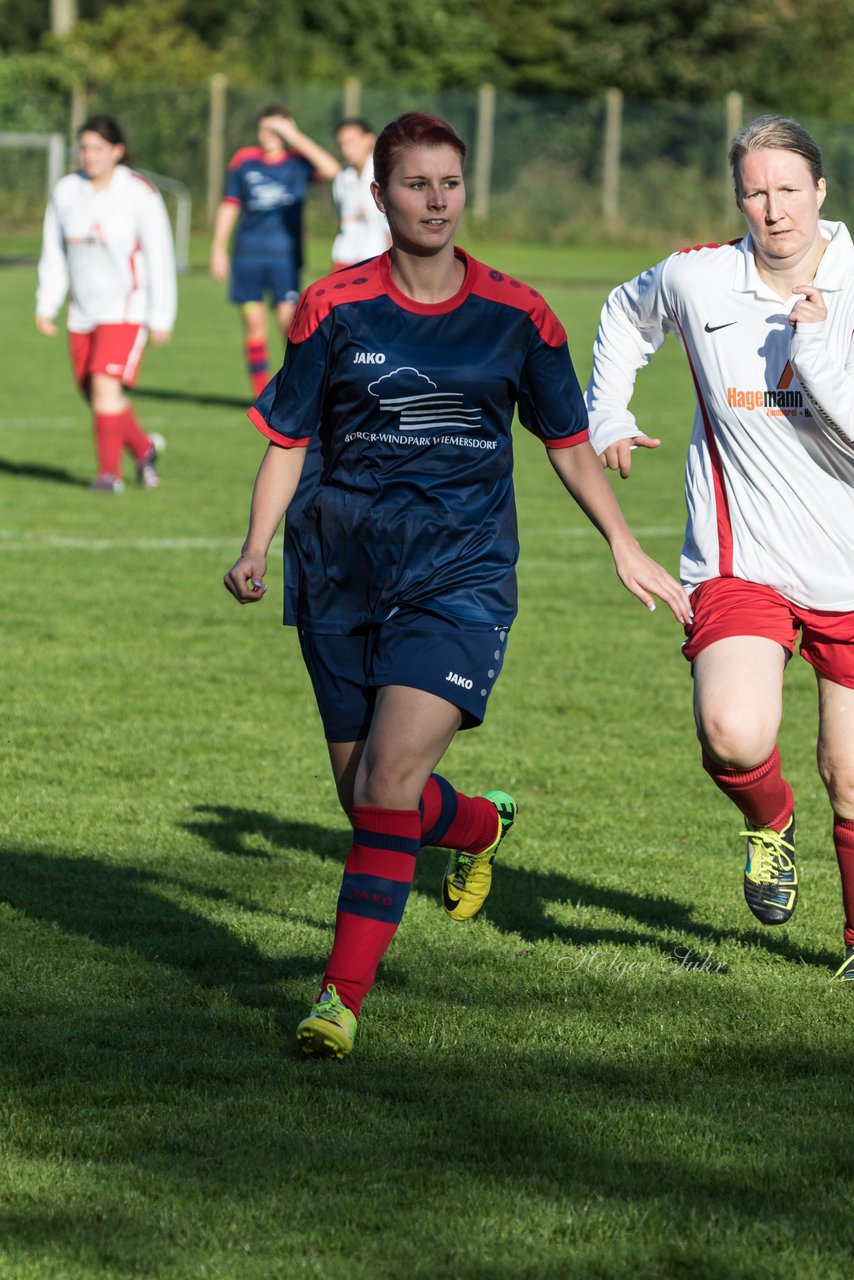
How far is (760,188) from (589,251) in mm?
41854

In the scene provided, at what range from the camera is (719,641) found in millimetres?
4926

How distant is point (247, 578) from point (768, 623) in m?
1.32

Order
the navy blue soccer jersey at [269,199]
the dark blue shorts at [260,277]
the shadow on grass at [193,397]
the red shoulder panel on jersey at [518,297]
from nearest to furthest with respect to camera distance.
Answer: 1. the red shoulder panel on jersey at [518,297]
2. the navy blue soccer jersey at [269,199]
3. the dark blue shorts at [260,277]
4. the shadow on grass at [193,397]

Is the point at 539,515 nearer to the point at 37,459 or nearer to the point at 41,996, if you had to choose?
the point at 37,459

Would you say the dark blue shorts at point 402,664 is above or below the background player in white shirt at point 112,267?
below

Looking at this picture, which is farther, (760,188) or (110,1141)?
(760,188)

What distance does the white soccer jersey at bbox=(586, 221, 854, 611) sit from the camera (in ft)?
16.0

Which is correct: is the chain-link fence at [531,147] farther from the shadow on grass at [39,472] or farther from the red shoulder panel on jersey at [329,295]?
the red shoulder panel on jersey at [329,295]

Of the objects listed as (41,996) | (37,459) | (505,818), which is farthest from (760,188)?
(37,459)

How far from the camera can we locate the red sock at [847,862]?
5.13m

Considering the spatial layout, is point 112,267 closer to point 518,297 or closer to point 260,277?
point 260,277

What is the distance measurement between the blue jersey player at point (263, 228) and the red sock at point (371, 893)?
1397 centimetres

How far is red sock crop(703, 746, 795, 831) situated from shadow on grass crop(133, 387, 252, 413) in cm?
1443

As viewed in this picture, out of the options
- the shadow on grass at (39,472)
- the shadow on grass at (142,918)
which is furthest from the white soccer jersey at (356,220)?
the shadow on grass at (142,918)
